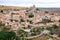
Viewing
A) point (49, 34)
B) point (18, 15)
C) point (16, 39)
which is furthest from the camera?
point (18, 15)

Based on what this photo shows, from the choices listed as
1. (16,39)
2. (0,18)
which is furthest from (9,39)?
(0,18)

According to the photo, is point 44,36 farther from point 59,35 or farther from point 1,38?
point 1,38

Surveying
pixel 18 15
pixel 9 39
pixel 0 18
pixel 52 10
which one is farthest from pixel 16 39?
pixel 52 10

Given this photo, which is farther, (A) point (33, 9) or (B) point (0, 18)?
(A) point (33, 9)

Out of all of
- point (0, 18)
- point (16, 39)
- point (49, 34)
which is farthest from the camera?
point (0, 18)

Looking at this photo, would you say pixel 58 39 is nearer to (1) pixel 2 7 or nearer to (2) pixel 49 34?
(2) pixel 49 34

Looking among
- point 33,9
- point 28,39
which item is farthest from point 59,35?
point 33,9

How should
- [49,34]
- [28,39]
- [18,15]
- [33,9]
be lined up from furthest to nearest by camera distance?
[33,9]
[18,15]
[49,34]
[28,39]

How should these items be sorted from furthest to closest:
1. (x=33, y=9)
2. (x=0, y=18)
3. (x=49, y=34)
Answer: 1. (x=33, y=9)
2. (x=0, y=18)
3. (x=49, y=34)

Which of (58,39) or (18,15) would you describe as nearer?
(58,39)
